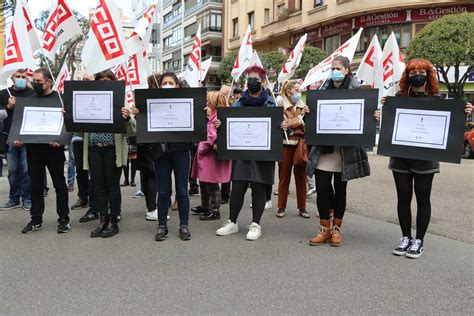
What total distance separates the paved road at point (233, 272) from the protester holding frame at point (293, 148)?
1.63 ft

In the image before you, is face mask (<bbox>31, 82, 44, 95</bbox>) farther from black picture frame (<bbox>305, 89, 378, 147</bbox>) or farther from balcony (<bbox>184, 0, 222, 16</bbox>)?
balcony (<bbox>184, 0, 222, 16</bbox>)

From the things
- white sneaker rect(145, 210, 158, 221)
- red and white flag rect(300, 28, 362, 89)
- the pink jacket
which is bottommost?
white sneaker rect(145, 210, 158, 221)

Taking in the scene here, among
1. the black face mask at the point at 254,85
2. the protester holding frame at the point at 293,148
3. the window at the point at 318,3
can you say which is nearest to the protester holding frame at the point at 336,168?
the black face mask at the point at 254,85

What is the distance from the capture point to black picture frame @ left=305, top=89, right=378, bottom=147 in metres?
4.89

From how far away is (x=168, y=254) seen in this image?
4785 millimetres

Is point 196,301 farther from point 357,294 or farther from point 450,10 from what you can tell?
point 450,10

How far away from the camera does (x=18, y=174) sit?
714cm

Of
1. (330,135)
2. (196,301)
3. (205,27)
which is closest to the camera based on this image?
(196,301)

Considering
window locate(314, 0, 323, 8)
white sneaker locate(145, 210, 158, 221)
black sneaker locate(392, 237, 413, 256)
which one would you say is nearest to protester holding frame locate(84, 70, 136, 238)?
white sneaker locate(145, 210, 158, 221)

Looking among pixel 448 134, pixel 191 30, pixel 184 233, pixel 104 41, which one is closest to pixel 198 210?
pixel 184 233

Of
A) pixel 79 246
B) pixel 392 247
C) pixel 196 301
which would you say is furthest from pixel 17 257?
pixel 392 247

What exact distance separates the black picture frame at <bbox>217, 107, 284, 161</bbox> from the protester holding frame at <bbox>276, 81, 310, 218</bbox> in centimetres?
122

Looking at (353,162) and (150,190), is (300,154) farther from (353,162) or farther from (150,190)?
(150,190)

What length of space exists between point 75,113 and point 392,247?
390 cm
